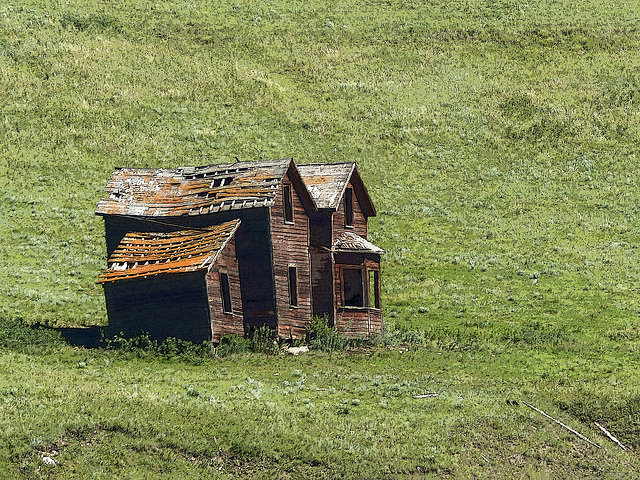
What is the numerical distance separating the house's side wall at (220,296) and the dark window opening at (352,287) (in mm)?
5995

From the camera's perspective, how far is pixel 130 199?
36.9 m

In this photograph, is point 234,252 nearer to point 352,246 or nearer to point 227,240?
point 227,240

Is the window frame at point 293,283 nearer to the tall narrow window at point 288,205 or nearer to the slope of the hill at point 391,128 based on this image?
the tall narrow window at point 288,205

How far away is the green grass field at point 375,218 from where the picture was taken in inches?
972

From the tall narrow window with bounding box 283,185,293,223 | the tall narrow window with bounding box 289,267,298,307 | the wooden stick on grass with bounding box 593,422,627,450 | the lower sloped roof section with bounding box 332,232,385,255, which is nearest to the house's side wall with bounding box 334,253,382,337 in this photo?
the lower sloped roof section with bounding box 332,232,385,255

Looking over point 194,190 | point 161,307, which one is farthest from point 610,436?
point 194,190

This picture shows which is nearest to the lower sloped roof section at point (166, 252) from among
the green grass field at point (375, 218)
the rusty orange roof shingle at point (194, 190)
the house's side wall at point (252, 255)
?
the house's side wall at point (252, 255)

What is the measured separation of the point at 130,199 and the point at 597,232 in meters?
27.8

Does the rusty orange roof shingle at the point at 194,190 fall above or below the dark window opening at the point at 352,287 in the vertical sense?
above

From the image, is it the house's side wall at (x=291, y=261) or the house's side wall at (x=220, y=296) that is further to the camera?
the house's side wall at (x=291, y=261)

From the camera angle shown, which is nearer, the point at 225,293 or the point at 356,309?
the point at 225,293

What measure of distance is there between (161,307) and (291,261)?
5334 mm

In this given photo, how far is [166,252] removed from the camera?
113 ft

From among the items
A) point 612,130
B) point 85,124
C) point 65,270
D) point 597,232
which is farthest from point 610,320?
point 85,124
